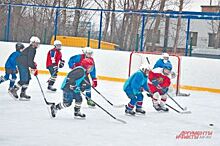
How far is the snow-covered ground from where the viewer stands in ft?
16.9

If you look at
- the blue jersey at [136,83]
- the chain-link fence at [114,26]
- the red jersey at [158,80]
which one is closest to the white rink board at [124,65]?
the chain-link fence at [114,26]

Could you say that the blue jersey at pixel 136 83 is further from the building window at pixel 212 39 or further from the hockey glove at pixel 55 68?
the building window at pixel 212 39

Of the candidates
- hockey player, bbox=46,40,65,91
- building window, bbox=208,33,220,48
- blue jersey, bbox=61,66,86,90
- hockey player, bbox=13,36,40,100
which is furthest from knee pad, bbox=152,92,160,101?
building window, bbox=208,33,220,48

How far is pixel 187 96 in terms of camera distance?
389 inches

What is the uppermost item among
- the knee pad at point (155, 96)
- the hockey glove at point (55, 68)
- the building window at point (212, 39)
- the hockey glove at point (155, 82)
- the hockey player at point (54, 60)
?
the building window at point (212, 39)

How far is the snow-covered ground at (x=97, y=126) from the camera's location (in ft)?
16.9

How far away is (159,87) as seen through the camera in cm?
770

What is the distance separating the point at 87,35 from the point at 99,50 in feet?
5.00

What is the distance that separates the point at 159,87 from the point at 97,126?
6.33ft

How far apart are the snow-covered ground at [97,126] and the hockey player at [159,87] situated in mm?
148

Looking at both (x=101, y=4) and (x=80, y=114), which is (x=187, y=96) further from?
(x=101, y=4)

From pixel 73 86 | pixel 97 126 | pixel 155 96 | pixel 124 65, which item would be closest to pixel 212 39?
pixel 124 65

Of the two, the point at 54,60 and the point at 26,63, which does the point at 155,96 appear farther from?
the point at 54,60

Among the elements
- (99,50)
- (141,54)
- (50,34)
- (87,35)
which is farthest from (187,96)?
(50,34)
